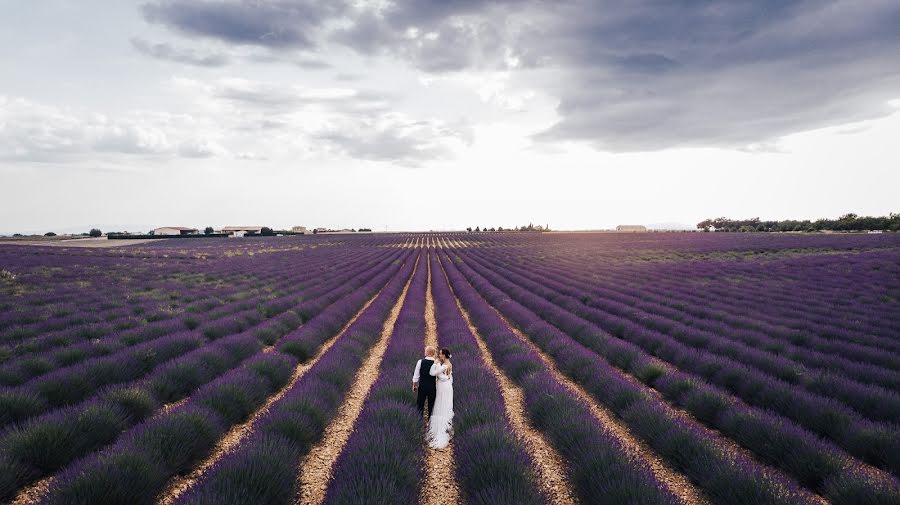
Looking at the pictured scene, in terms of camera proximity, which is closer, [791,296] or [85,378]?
[85,378]

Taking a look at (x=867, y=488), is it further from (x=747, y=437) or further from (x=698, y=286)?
(x=698, y=286)

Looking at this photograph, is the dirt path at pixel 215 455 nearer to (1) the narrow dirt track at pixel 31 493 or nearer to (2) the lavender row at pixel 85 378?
(1) the narrow dirt track at pixel 31 493

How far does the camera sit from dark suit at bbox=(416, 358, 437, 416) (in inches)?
209

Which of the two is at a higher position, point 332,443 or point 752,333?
point 752,333

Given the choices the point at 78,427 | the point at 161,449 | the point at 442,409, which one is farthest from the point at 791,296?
the point at 78,427

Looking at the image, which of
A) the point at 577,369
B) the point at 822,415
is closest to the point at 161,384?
the point at 577,369

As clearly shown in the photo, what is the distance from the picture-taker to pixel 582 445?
4.07m

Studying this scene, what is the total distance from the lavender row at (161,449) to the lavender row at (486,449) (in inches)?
99.2

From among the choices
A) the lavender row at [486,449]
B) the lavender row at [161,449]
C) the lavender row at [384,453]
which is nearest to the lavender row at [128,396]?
the lavender row at [161,449]

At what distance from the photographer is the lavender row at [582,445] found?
314cm

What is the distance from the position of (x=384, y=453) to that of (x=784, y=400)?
4915mm

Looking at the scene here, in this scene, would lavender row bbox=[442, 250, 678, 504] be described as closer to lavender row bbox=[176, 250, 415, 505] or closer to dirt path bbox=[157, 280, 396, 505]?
lavender row bbox=[176, 250, 415, 505]

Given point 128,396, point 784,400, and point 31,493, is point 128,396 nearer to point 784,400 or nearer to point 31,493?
point 31,493

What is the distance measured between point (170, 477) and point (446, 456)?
263 centimetres
